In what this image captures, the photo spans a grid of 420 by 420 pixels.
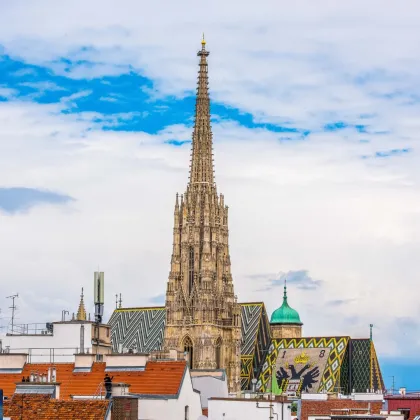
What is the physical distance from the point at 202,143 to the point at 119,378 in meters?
97.4

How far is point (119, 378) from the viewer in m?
54.5

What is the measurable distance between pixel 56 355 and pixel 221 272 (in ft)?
291

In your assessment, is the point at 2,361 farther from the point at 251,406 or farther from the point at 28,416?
the point at 28,416

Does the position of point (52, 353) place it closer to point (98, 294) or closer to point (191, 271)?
point (98, 294)

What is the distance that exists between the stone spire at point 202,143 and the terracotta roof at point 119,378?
92182mm

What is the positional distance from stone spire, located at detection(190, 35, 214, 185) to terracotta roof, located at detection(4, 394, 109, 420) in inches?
4205

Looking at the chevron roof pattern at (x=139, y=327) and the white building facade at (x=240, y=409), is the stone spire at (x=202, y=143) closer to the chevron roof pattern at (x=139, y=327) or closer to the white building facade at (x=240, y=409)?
the chevron roof pattern at (x=139, y=327)

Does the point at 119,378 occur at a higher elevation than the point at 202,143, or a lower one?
lower

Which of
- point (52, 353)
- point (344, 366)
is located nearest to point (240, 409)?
point (52, 353)

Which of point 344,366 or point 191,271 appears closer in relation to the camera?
point 191,271

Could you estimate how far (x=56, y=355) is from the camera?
6175cm

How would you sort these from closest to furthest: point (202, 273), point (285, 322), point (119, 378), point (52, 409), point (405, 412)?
point (52, 409) → point (119, 378) → point (405, 412) → point (202, 273) → point (285, 322)

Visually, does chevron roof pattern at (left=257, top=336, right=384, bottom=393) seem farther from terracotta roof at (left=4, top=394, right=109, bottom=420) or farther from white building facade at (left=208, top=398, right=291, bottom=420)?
terracotta roof at (left=4, top=394, right=109, bottom=420)

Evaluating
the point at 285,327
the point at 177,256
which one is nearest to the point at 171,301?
the point at 177,256
